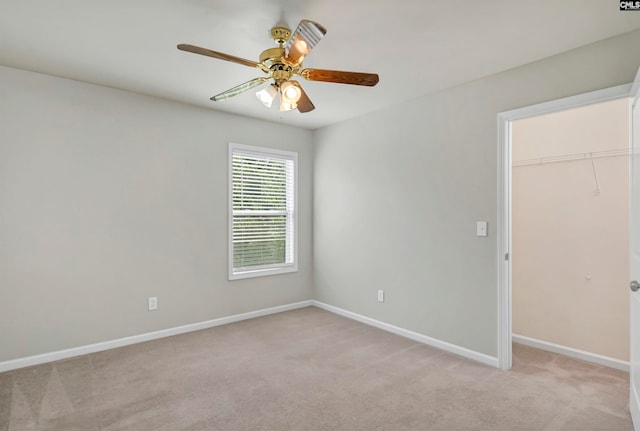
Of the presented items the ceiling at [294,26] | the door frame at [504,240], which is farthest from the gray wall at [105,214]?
the door frame at [504,240]

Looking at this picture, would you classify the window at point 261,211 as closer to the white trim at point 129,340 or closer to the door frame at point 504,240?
the white trim at point 129,340

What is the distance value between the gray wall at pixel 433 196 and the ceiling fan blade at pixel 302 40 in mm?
1211

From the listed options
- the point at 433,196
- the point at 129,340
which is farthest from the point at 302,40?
the point at 129,340

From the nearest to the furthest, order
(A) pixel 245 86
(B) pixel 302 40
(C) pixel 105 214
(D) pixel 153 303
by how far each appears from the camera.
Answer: (B) pixel 302 40 → (A) pixel 245 86 → (C) pixel 105 214 → (D) pixel 153 303

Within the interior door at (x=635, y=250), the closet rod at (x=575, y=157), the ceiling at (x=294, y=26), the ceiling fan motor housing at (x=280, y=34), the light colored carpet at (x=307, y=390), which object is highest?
the ceiling at (x=294, y=26)

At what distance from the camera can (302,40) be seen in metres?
1.88

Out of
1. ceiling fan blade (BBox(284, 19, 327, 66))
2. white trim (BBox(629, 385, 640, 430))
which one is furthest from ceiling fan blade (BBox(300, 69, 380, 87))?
white trim (BBox(629, 385, 640, 430))

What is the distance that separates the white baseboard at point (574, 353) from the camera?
2.88 m

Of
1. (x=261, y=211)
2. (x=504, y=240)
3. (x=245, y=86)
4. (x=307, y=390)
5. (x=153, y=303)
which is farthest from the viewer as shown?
(x=261, y=211)

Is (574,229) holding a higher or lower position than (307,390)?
higher

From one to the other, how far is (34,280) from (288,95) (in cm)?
272

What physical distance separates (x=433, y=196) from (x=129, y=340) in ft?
10.9

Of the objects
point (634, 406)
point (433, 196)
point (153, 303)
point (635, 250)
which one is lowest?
point (634, 406)

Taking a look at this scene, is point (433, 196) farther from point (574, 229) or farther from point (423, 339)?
point (423, 339)
